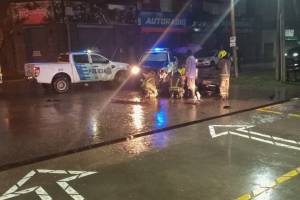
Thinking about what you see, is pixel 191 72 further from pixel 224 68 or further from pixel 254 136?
pixel 254 136

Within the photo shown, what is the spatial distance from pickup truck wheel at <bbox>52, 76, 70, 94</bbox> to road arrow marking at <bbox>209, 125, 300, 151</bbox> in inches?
363

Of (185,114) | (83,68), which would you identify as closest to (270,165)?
(185,114)

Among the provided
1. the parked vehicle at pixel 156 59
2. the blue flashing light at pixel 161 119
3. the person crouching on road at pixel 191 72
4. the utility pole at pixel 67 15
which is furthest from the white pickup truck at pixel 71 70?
the utility pole at pixel 67 15

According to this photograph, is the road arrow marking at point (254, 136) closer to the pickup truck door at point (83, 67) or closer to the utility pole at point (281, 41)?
the pickup truck door at point (83, 67)

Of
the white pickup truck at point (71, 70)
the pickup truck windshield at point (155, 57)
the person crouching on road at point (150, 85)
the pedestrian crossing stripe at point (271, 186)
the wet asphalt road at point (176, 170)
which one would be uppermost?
the pickup truck windshield at point (155, 57)

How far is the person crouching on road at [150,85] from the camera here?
15467 millimetres

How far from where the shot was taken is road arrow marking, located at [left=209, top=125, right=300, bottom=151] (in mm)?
8891

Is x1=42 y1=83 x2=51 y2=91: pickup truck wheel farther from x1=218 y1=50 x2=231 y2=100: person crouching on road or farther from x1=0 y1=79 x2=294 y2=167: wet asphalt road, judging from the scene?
x1=218 y1=50 x2=231 y2=100: person crouching on road

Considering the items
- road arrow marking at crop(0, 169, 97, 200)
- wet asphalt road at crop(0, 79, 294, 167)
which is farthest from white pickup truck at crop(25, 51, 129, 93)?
road arrow marking at crop(0, 169, 97, 200)

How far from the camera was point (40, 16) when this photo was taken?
2686cm

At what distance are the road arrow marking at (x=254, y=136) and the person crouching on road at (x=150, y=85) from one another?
5.25 meters

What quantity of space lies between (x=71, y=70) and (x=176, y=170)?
39.6ft

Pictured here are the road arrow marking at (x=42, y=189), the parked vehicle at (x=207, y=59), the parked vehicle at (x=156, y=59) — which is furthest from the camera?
the parked vehicle at (x=207, y=59)

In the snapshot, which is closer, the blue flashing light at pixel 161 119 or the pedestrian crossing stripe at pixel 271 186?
the pedestrian crossing stripe at pixel 271 186
